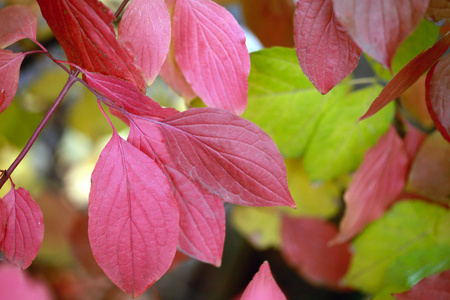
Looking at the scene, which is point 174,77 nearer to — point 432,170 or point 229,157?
point 229,157

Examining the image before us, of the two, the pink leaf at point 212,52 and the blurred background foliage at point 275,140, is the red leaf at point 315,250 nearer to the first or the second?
the blurred background foliage at point 275,140

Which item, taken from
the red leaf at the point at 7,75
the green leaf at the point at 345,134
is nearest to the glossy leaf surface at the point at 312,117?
the green leaf at the point at 345,134

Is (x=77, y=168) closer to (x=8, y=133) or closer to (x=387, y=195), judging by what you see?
(x=8, y=133)

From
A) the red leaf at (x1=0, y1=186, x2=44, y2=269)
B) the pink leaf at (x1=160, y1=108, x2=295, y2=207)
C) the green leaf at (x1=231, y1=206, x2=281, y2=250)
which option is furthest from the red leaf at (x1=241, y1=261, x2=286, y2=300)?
the green leaf at (x1=231, y1=206, x2=281, y2=250)

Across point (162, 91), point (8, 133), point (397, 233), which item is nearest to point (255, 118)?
point (397, 233)

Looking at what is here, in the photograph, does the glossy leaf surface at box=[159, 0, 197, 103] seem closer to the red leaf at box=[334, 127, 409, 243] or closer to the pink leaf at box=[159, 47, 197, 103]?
the pink leaf at box=[159, 47, 197, 103]
